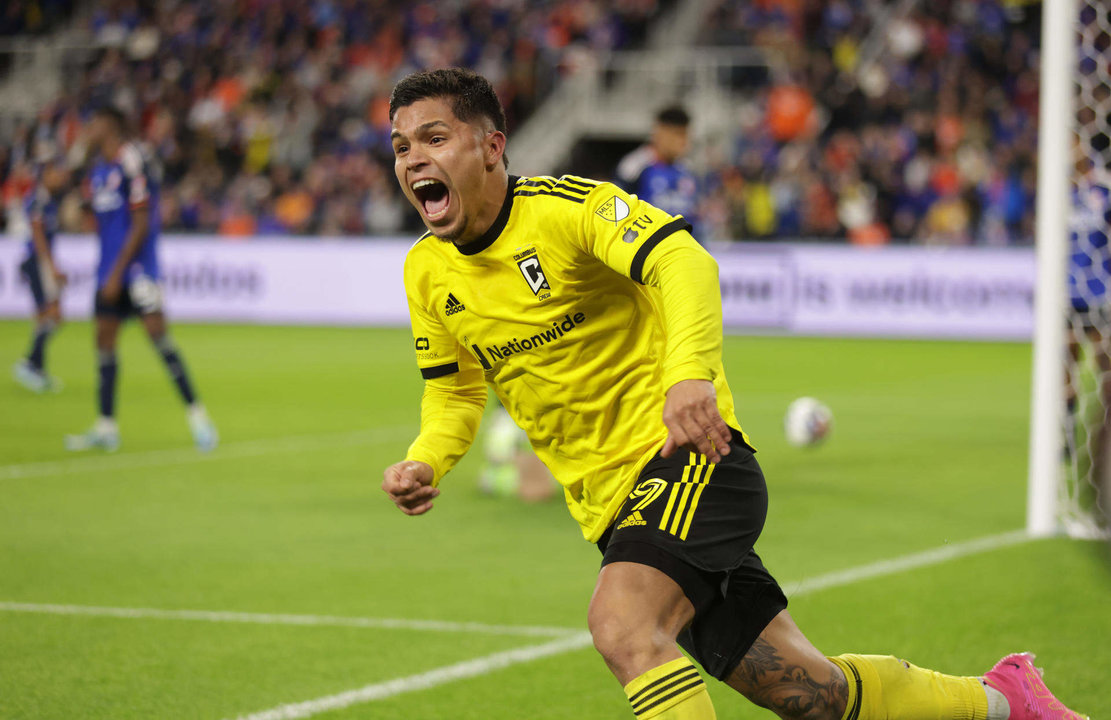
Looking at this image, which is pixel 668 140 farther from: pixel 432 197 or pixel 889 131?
pixel 889 131

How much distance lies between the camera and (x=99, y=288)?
32.8 feet

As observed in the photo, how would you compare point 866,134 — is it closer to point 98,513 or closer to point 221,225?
point 221,225

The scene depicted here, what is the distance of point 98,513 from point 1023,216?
1597 centimetres

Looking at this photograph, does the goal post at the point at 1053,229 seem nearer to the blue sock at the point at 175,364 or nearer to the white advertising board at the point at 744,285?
the blue sock at the point at 175,364

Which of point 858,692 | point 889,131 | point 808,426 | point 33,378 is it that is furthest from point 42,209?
point 889,131

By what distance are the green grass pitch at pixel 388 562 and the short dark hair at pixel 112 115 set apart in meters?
2.29

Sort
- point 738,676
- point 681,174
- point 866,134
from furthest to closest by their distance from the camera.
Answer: point 866,134 < point 681,174 < point 738,676

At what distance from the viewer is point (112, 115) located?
32.0 feet

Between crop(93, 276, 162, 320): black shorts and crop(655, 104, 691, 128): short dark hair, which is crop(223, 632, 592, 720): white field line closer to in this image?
crop(655, 104, 691, 128): short dark hair

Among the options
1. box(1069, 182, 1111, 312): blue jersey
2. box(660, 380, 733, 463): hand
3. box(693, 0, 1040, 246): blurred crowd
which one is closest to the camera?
box(660, 380, 733, 463): hand

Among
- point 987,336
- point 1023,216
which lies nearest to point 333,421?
point 987,336

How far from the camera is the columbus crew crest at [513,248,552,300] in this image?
11.6 feet

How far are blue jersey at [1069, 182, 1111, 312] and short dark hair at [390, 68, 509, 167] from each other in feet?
18.6

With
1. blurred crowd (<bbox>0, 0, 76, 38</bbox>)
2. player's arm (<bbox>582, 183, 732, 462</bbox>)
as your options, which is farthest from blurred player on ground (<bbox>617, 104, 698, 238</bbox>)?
blurred crowd (<bbox>0, 0, 76, 38</bbox>)
